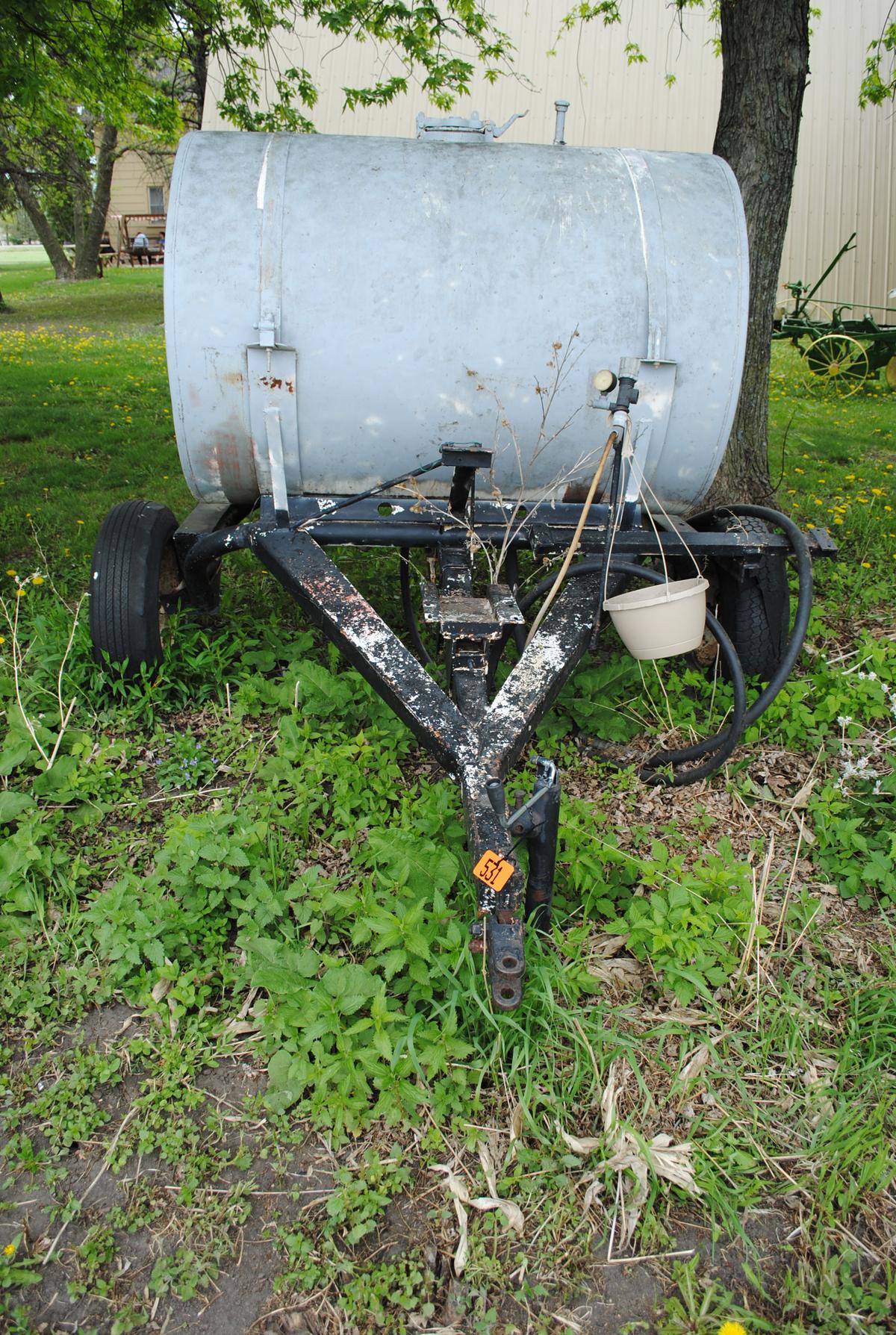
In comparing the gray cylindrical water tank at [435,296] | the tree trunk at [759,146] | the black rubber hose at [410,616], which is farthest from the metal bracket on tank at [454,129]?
the black rubber hose at [410,616]

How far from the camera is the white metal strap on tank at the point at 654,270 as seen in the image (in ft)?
10.2

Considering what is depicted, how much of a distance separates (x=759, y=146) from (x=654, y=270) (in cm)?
216

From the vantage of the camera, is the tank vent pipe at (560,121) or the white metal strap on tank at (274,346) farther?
the tank vent pipe at (560,121)

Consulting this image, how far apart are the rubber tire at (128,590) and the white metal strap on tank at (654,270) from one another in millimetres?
1957

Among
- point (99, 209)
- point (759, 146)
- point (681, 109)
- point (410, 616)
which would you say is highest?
point (681, 109)

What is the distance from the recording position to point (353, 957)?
98.4 inches

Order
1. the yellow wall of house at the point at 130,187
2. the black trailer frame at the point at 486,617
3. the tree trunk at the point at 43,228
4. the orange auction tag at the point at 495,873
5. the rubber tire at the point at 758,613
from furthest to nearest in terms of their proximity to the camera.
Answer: the yellow wall of house at the point at 130,187, the tree trunk at the point at 43,228, the rubber tire at the point at 758,613, the black trailer frame at the point at 486,617, the orange auction tag at the point at 495,873

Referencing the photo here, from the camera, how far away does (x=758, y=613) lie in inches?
143

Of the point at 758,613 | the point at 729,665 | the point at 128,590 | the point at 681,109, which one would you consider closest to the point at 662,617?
the point at 729,665

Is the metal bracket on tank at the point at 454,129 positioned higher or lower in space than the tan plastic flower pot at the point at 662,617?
higher

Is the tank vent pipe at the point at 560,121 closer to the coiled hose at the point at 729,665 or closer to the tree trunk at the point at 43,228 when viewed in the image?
the coiled hose at the point at 729,665

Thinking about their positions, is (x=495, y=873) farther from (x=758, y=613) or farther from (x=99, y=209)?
(x=99, y=209)

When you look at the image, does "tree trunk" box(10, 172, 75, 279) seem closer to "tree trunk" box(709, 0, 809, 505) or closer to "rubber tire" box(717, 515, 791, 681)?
"tree trunk" box(709, 0, 809, 505)

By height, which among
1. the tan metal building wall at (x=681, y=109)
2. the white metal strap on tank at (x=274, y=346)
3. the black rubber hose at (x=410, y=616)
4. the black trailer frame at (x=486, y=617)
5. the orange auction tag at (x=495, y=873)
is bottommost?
the black rubber hose at (x=410, y=616)
